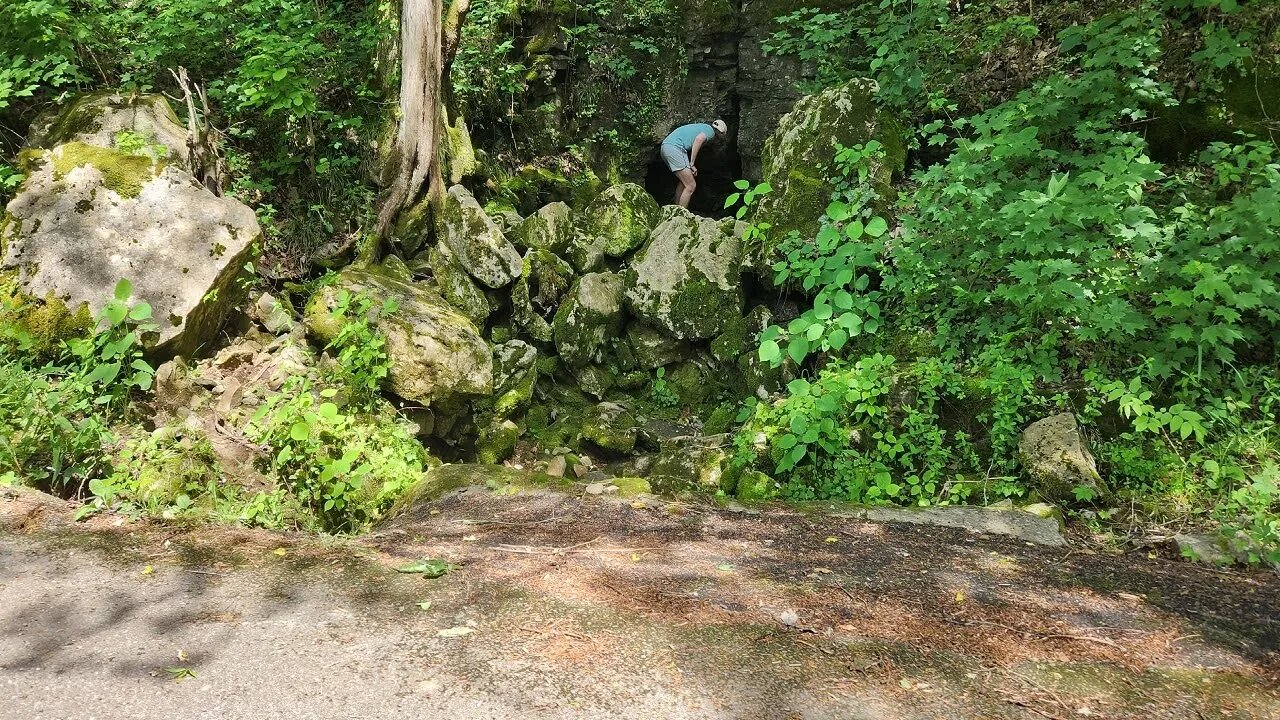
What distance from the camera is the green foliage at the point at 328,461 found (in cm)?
425

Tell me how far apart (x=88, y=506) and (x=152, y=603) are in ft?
3.92

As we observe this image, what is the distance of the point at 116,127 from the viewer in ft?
18.4

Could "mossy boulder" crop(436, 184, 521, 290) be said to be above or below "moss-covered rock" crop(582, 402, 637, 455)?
above

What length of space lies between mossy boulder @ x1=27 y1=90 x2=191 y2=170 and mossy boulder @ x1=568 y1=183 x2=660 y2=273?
3968 mm

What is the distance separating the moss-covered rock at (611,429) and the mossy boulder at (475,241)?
1.86 m

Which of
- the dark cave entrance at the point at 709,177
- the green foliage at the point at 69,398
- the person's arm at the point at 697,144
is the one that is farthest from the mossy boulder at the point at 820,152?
the green foliage at the point at 69,398

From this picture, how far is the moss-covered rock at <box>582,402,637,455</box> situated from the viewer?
6910 mm

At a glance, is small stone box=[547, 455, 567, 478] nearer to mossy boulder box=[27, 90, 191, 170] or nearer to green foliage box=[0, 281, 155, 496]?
green foliage box=[0, 281, 155, 496]

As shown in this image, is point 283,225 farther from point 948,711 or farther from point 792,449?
point 948,711

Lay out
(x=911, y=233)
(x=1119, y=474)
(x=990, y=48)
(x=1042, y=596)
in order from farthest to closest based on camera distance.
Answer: (x=990, y=48)
(x=911, y=233)
(x=1119, y=474)
(x=1042, y=596)

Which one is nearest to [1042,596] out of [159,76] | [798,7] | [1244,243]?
[1244,243]

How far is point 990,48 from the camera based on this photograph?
21.0 ft

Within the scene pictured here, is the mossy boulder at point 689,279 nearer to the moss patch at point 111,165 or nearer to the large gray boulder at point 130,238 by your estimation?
the large gray boulder at point 130,238

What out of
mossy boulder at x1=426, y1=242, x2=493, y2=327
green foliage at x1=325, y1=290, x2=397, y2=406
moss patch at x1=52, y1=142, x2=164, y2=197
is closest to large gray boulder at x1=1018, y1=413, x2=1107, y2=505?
green foliage at x1=325, y1=290, x2=397, y2=406
